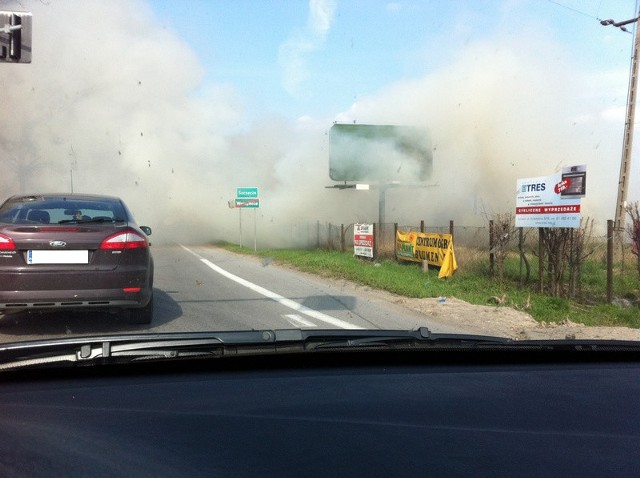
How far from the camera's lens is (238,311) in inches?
341

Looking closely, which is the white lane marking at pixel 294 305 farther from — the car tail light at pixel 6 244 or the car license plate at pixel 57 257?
the car tail light at pixel 6 244

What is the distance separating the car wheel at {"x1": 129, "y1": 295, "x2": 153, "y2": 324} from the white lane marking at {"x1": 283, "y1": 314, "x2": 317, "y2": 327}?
74.8 inches

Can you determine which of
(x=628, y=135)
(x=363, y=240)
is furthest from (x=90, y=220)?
(x=628, y=135)

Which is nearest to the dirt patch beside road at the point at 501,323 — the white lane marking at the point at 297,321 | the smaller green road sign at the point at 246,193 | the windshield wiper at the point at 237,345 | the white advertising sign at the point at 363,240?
the white lane marking at the point at 297,321

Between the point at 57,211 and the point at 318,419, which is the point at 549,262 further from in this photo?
the point at 318,419

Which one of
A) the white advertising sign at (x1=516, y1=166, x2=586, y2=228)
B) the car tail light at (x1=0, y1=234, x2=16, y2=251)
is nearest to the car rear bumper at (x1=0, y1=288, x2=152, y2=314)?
the car tail light at (x1=0, y1=234, x2=16, y2=251)

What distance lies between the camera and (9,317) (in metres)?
7.36

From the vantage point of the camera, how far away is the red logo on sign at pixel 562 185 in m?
10.3

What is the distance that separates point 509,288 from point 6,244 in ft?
29.9

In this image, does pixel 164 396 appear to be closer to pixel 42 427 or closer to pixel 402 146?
pixel 42 427

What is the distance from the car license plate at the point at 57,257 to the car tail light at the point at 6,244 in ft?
0.53

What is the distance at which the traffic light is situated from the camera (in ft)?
26.9

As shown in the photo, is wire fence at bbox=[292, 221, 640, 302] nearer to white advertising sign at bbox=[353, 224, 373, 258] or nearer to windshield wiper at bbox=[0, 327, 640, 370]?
white advertising sign at bbox=[353, 224, 373, 258]

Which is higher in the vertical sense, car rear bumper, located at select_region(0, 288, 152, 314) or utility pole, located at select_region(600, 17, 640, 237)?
utility pole, located at select_region(600, 17, 640, 237)
